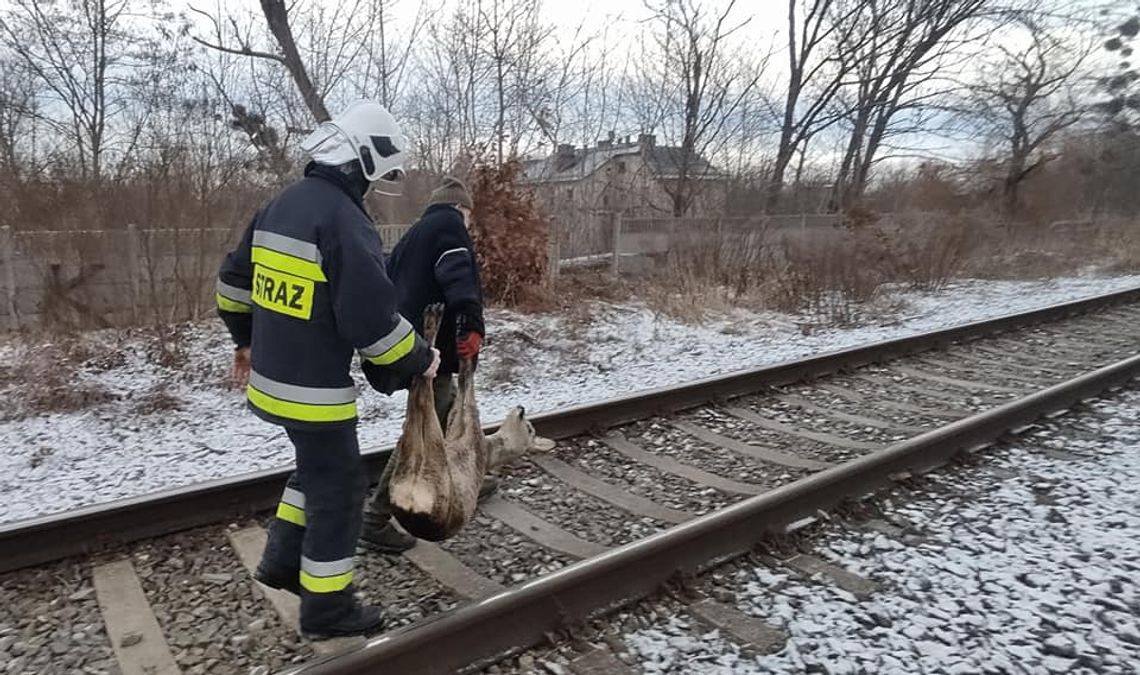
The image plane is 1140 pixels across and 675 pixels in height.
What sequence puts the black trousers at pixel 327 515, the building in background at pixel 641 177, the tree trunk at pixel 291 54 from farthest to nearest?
the building in background at pixel 641 177
the tree trunk at pixel 291 54
the black trousers at pixel 327 515

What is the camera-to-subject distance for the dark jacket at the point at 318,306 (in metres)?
2.38

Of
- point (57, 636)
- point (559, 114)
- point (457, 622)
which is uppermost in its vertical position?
point (559, 114)

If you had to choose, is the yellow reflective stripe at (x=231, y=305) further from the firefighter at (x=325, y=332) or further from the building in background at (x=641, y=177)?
the building in background at (x=641, y=177)

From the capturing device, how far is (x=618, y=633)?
2883 millimetres

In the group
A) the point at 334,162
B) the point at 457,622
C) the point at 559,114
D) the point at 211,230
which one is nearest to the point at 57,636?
the point at 457,622

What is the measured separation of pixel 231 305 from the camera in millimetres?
2797

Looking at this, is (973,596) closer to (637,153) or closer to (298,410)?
(298,410)

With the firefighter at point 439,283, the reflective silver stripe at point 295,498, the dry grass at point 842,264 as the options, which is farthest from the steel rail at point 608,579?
the dry grass at point 842,264

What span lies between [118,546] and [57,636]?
0.70 metres

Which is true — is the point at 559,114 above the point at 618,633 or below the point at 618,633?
above

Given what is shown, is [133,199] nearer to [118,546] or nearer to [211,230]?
[211,230]

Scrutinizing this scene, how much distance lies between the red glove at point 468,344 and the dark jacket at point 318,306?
2.95 feet

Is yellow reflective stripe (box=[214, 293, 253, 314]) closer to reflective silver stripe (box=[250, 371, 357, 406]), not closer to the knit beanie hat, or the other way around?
reflective silver stripe (box=[250, 371, 357, 406])

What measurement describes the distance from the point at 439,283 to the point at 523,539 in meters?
1.37
